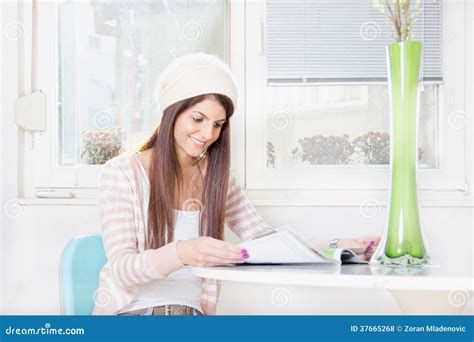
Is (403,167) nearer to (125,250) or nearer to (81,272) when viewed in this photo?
(125,250)

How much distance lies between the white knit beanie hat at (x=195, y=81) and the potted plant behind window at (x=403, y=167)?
28 cm

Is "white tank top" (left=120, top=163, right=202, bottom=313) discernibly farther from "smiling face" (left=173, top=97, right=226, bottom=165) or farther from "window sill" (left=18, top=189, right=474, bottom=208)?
"window sill" (left=18, top=189, right=474, bottom=208)

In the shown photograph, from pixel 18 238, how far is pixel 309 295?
2.09ft

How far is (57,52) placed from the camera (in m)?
1.51

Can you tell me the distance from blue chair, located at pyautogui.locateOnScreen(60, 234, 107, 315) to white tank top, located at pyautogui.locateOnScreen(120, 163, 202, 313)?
7 cm

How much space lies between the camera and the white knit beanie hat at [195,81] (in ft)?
3.59

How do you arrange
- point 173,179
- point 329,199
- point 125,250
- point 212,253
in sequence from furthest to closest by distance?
point 329,199 → point 173,179 → point 125,250 → point 212,253

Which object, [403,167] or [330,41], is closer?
[403,167]

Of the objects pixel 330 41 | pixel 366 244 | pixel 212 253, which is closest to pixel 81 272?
pixel 212 253

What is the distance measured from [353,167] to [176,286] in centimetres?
53

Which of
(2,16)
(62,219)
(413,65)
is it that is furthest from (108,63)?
(413,65)

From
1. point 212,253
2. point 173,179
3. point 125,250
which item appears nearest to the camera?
point 212,253

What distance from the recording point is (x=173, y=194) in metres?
1.16

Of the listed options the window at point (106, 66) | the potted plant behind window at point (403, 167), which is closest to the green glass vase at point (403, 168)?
the potted plant behind window at point (403, 167)
